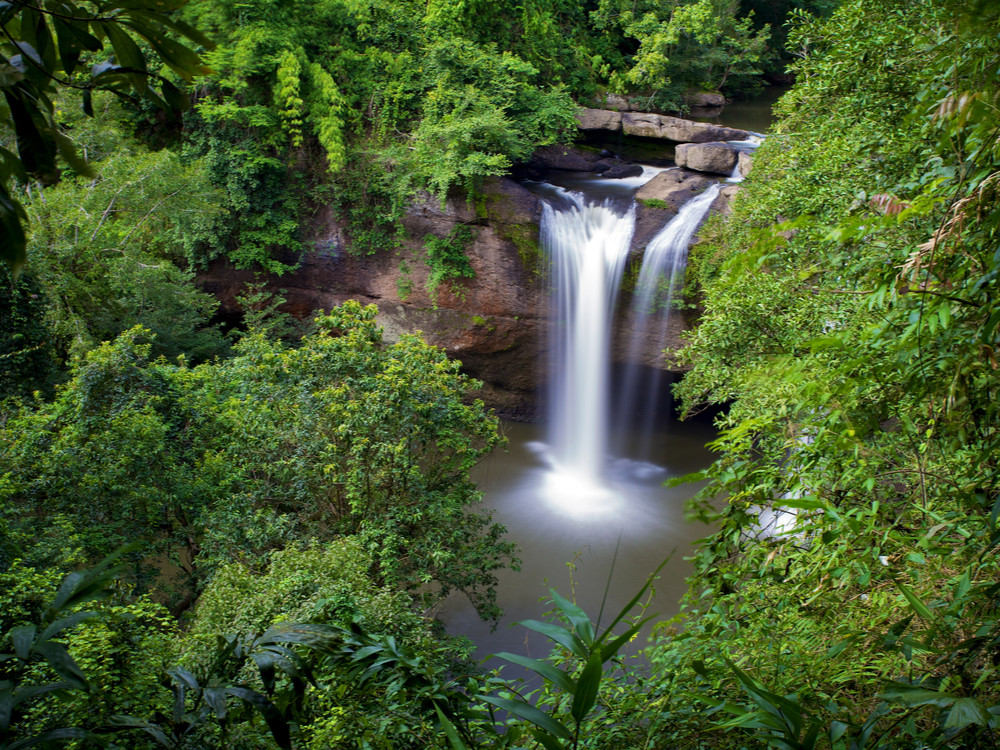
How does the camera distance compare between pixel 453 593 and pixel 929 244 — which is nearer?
pixel 929 244

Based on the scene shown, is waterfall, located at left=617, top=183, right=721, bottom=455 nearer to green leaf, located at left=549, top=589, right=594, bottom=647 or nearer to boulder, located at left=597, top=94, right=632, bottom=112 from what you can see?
boulder, located at left=597, top=94, right=632, bottom=112

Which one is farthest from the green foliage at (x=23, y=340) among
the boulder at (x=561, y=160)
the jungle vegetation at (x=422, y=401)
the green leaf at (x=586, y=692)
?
the boulder at (x=561, y=160)

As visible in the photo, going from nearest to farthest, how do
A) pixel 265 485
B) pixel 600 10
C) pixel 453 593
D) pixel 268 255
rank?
pixel 265 485, pixel 453 593, pixel 268 255, pixel 600 10

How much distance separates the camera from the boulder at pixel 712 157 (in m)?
12.1

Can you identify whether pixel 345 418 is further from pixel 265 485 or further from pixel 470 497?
pixel 470 497

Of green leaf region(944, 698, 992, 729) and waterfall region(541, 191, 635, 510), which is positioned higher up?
green leaf region(944, 698, 992, 729)

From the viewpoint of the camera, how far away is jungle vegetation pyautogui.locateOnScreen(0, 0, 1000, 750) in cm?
137

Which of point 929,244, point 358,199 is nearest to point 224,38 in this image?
point 358,199

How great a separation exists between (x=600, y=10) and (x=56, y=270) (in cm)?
1368

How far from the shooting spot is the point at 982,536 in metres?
1.94

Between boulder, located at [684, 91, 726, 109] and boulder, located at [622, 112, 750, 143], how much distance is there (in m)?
3.23

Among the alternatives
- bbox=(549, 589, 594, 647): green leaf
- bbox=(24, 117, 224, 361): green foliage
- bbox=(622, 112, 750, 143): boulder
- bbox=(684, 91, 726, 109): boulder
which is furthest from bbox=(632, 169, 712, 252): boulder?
bbox=(549, 589, 594, 647): green leaf

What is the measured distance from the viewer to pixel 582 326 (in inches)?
490

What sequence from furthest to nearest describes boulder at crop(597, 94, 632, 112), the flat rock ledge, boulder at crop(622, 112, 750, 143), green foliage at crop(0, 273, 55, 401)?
boulder at crop(597, 94, 632, 112) → the flat rock ledge → boulder at crop(622, 112, 750, 143) → green foliage at crop(0, 273, 55, 401)
